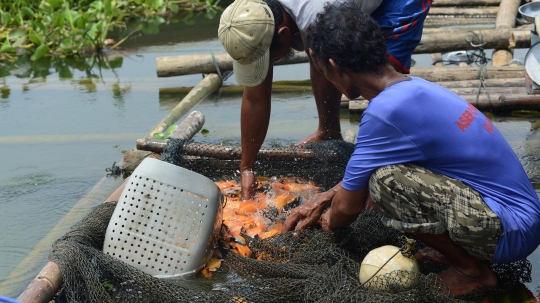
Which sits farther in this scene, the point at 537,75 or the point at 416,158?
the point at 537,75

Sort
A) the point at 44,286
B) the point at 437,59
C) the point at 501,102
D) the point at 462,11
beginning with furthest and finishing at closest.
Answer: the point at 462,11 → the point at 437,59 → the point at 501,102 → the point at 44,286

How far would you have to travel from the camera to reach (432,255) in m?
3.69

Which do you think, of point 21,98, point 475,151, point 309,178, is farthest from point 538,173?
point 21,98

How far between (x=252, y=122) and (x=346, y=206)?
4.80 feet

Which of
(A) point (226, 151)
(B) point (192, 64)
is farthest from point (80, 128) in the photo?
(A) point (226, 151)

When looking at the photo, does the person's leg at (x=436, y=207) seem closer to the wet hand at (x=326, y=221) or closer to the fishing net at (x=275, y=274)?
the fishing net at (x=275, y=274)

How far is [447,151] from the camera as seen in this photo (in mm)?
3150

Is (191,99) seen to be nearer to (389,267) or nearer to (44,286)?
(44,286)

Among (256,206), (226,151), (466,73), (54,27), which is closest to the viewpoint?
(256,206)

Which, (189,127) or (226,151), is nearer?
(226,151)

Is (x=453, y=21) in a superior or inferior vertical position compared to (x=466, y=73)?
inferior

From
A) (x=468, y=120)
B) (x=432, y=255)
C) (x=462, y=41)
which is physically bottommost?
(x=462, y=41)

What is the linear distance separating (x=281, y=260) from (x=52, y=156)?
3082 millimetres

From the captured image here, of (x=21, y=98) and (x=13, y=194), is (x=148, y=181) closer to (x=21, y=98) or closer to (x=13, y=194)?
(x=13, y=194)
